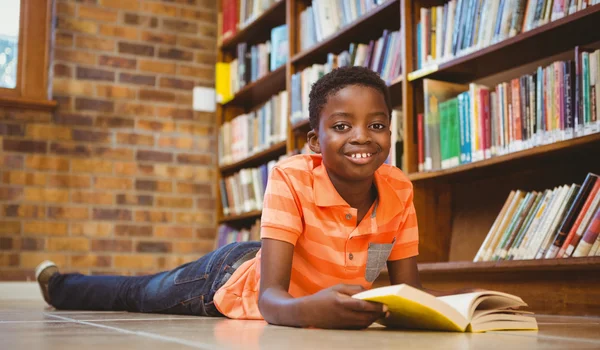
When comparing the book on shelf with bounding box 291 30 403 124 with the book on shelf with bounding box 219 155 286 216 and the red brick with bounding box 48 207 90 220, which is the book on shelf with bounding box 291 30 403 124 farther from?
the red brick with bounding box 48 207 90 220

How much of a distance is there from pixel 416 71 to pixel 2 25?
261 cm

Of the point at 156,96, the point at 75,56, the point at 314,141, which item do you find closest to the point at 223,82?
the point at 156,96

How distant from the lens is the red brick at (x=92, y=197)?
4.04m

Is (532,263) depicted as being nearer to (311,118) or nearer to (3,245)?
(311,118)

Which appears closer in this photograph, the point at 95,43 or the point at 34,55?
the point at 34,55

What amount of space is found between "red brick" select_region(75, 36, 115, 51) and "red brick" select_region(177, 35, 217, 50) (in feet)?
1.47

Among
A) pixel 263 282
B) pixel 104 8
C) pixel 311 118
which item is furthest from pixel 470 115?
pixel 104 8

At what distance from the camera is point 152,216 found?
423cm

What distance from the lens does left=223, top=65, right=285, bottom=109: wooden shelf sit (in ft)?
12.8

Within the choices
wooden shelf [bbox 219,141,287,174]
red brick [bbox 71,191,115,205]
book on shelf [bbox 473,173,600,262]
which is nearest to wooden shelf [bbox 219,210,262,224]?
wooden shelf [bbox 219,141,287,174]

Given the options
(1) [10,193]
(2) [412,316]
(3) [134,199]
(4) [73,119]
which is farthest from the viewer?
(3) [134,199]

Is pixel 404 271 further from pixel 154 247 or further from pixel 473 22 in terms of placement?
pixel 154 247

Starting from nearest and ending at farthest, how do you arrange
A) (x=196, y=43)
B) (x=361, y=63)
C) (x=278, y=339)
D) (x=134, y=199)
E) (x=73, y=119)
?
(x=278, y=339)
(x=361, y=63)
(x=73, y=119)
(x=134, y=199)
(x=196, y=43)

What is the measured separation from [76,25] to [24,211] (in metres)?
1.16
